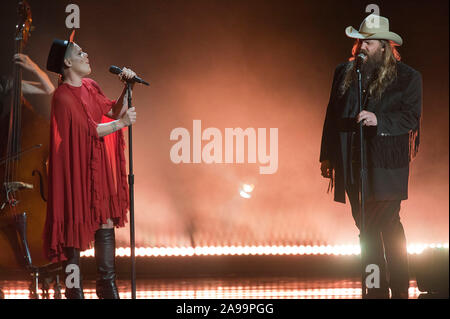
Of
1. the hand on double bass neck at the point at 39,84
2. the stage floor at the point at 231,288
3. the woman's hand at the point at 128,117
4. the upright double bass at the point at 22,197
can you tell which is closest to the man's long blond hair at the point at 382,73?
the woman's hand at the point at 128,117

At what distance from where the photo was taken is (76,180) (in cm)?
273

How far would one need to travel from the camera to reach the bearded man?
2.81 metres

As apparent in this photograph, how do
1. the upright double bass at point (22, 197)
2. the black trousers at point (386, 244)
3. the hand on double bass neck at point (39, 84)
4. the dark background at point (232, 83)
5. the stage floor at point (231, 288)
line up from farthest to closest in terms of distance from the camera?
the dark background at point (232, 83)
the hand on double bass neck at point (39, 84)
the stage floor at point (231, 288)
the upright double bass at point (22, 197)
the black trousers at point (386, 244)

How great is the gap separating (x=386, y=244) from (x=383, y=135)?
51cm

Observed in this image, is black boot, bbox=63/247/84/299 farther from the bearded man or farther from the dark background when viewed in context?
the dark background

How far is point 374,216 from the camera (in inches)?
113

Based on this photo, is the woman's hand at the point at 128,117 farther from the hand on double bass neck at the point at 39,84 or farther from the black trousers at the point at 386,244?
the black trousers at the point at 386,244

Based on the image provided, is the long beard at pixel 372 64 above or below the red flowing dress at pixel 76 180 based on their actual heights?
above

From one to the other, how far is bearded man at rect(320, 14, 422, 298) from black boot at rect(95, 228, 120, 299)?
111 cm

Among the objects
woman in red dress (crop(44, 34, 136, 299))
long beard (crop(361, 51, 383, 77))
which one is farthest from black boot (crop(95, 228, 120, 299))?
long beard (crop(361, 51, 383, 77))

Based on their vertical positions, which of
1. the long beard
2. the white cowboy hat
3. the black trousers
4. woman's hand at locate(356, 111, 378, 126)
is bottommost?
the black trousers

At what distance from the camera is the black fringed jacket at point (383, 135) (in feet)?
9.30

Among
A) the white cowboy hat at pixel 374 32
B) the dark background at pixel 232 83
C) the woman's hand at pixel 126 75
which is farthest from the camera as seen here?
the dark background at pixel 232 83

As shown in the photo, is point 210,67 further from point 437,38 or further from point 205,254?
point 437,38
